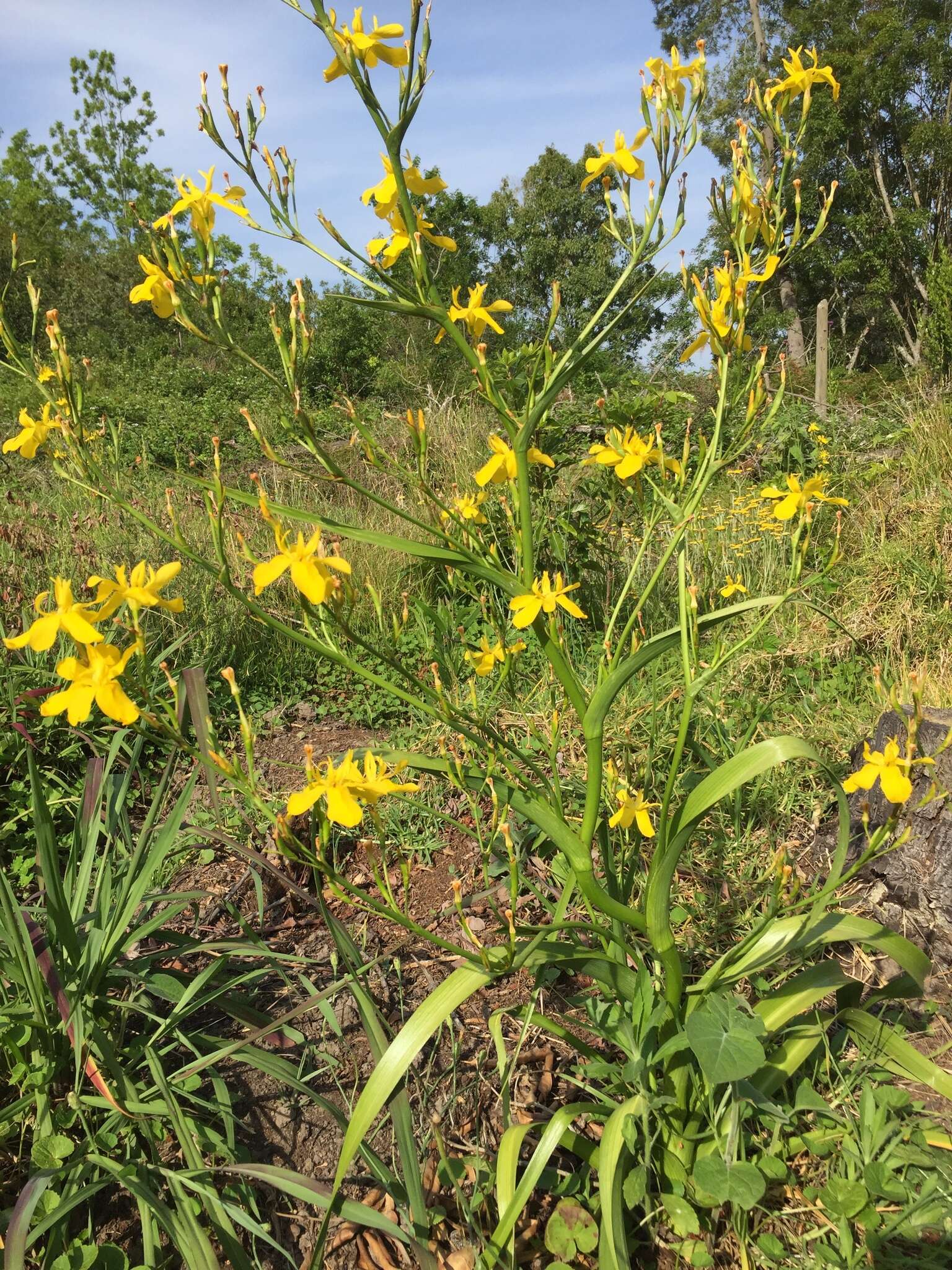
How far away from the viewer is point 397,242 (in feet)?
3.41

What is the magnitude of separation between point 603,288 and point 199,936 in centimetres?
2429

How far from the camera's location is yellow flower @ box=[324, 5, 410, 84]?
88cm

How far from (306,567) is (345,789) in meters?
0.28

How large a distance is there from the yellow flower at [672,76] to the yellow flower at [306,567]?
0.83 meters

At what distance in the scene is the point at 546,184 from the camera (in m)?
24.5

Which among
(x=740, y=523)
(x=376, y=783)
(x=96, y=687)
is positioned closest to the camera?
(x=96, y=687)

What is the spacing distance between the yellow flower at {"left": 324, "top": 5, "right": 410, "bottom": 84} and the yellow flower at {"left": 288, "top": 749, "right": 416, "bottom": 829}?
2.74 ft

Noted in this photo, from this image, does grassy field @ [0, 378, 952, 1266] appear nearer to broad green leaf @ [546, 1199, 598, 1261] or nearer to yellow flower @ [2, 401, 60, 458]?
broad green leaf @ [546, 1199, 598, 1261]

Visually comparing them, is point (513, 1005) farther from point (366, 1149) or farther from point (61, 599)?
point (61, 599)

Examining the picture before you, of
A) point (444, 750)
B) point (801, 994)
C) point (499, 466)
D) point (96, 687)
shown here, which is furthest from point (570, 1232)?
point (499, 466)

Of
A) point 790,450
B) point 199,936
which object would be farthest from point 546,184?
point 199,936

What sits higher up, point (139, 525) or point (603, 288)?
point (603, 288)

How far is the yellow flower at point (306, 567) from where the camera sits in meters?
0.85

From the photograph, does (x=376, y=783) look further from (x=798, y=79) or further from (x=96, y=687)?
(x=798, y=79)
